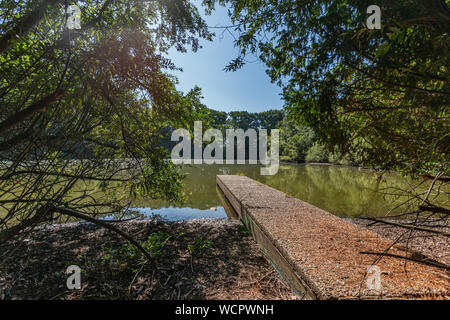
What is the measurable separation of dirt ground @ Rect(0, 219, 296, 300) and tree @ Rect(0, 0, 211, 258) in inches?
23.2

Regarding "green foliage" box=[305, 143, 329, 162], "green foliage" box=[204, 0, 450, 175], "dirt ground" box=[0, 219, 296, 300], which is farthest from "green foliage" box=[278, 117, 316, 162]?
"dirt ground" box=[0, 219, 296, 300]

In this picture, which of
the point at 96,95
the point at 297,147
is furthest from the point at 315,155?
the point at 96,95

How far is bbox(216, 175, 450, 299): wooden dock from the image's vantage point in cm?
159

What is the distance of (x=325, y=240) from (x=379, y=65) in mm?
2266

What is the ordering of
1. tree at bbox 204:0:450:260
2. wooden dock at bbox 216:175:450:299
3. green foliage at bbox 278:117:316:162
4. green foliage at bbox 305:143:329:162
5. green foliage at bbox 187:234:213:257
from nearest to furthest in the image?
tree at bbox 204:0:450:260 → wooden dock at bbox 216:175:450:299 → green foliage at bbox 187:234:213:257 → green foliage at bbox 305:143:329:162 → green foliage at bbox 278:117:316:162

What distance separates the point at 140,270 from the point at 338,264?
7.92ft

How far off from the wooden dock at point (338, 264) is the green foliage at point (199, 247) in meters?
0.93

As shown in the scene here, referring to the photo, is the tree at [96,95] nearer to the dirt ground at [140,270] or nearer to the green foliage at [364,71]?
the dirt ground at [140,270]

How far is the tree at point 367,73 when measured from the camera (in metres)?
1.26

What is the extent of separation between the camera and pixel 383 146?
7.52 feet

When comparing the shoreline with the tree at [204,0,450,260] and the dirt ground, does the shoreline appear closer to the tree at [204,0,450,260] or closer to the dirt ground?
the dirt ground

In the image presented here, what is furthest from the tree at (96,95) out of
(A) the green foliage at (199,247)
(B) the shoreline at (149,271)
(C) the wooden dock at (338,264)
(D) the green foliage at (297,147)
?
(D) the green foliage at (297,147)

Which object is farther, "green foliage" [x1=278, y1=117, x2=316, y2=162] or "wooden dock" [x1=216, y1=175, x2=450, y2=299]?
"green foliage" [x1=278, y1=117, x2=316, y2=162]

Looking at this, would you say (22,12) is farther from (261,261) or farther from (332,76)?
(261,261)
